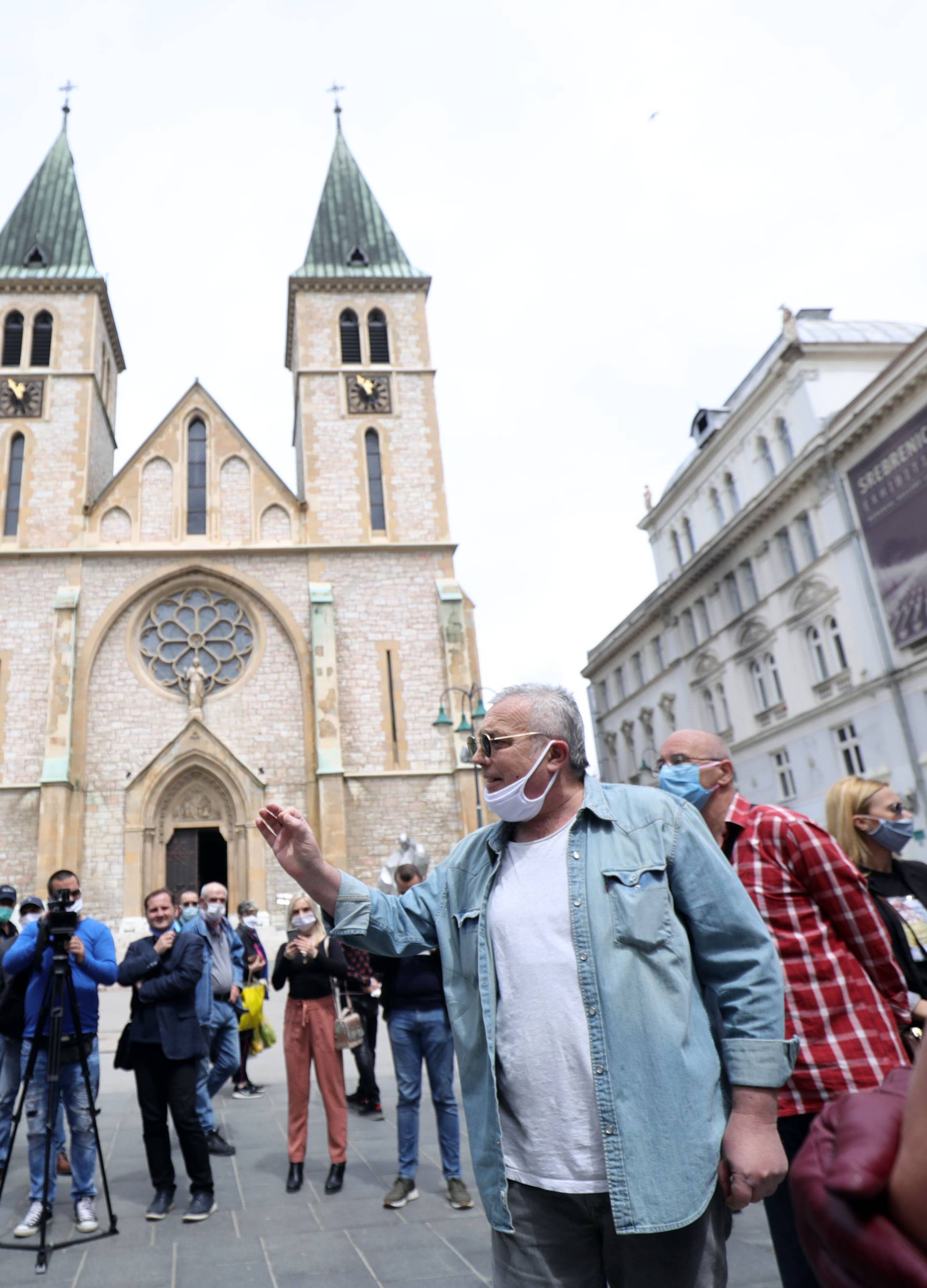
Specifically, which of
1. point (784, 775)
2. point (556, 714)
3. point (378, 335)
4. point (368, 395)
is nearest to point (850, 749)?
point (784, 775)

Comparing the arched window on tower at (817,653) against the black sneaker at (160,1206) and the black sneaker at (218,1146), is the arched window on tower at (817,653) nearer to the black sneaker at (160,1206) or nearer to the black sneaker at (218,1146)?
the black sneaker at (218,1146)

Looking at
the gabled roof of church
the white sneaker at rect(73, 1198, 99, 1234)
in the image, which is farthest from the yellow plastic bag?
the gabled roof of church

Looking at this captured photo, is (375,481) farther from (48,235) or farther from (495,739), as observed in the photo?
(495,739)

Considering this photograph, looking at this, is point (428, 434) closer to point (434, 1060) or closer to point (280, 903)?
point (280, 903)

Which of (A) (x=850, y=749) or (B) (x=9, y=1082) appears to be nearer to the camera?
(B) (x=9, y=1082)

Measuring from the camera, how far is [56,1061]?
16.0 feet

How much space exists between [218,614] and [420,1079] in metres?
19.5

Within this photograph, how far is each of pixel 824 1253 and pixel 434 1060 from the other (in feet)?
16.8

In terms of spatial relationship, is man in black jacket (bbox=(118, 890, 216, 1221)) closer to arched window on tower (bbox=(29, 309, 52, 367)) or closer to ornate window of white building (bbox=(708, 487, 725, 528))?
arched window on tower (bbox=(29, 309, 52, 367))

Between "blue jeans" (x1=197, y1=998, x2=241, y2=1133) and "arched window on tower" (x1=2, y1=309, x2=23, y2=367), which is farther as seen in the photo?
"arched window on tower" (x1=2, y1=309, x2=23, y2=367)

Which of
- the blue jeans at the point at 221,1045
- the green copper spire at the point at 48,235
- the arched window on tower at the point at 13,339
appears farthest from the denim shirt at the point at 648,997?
the green copper spire at the point at 48,235

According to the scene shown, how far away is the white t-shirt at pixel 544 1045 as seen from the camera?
2.11 meters

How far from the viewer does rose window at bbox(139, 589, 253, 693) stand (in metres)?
22.8

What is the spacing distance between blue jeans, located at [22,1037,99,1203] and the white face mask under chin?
160 inches
